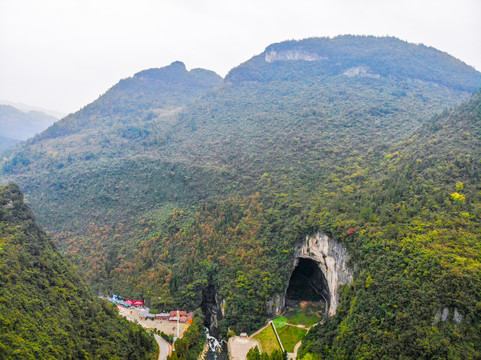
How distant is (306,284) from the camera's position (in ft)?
189

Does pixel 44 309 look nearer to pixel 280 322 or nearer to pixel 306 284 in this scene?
pixel 280 322

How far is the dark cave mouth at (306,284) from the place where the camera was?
55.2 meters

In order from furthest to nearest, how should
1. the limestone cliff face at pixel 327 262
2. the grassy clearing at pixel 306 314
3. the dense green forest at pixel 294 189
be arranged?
→ the grassy clearing at pixel 306 314
the limestone cliff face at pixel 327 262
the dense green forest at pixel 294 189

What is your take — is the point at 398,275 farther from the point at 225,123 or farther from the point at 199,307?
the point at 225,123

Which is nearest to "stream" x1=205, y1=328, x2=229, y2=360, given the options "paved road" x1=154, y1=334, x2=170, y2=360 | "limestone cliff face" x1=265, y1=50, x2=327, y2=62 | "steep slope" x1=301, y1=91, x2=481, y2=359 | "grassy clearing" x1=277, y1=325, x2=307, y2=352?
"paved road" x1=154, y1=334, x2=170, y2=360

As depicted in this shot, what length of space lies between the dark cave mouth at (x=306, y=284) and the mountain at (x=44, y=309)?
2494 cm

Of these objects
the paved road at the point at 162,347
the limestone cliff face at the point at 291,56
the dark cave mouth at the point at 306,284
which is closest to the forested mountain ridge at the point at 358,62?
the limestone cliff face at the point at 291,56

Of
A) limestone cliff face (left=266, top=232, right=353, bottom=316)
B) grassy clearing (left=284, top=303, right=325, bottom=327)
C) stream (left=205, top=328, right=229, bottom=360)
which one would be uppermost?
limestone cliff face (left=266, top=232, right=353, bottom=316)

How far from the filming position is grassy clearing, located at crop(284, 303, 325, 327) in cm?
4938

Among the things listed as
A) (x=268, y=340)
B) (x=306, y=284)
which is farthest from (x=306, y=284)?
(x=268, y=340)

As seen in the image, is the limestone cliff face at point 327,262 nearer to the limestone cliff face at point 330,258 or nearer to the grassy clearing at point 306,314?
the limestone cliff face at point 330,258

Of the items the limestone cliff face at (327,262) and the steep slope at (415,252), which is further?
the limestone cliff face at (327,262)

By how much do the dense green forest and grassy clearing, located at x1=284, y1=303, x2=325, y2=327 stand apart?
4.72 meters

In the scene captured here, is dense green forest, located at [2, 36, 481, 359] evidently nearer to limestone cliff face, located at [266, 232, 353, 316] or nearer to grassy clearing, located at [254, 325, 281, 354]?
limestone cliff face, located at [266, 232, 353, 316]
